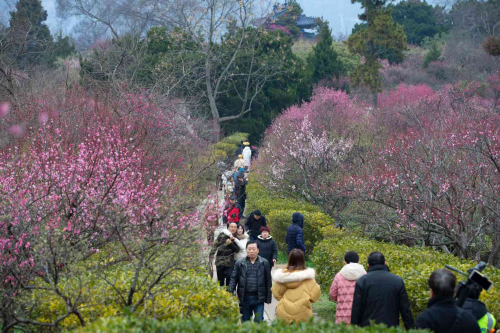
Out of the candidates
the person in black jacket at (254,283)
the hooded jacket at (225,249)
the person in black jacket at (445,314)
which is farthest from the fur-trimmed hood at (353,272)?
the hooded jacket at (225,249)

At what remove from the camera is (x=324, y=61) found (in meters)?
44.8

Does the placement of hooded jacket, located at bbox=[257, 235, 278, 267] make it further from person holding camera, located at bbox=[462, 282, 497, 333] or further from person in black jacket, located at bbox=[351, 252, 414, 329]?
person holding camera, located at bbox=[462, 282, 497, 333]

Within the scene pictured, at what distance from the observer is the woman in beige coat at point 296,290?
6441 mm

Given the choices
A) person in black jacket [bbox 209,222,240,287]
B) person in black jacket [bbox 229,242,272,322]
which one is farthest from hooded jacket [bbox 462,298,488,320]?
person in black jacket [bbox 209,222,240,287]

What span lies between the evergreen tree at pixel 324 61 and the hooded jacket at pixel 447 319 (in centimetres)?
4000

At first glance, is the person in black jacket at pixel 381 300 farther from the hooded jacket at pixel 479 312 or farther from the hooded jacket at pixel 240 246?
the hooded jacket at pixel 240 246

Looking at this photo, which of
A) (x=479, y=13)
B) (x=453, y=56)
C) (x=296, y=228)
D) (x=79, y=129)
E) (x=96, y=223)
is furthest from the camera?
(x=479, y=13)

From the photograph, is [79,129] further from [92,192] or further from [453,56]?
[453,56]

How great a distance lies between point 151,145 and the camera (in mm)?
14969

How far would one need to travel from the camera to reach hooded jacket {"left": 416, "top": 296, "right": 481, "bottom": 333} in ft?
15.3

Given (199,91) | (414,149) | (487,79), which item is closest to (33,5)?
(199,91)

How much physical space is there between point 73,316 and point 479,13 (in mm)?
54512

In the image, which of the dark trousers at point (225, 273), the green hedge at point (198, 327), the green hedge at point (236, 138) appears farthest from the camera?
the green hedge at point (236, 138)

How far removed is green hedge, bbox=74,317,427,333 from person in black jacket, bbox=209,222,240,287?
4619 millimetres
